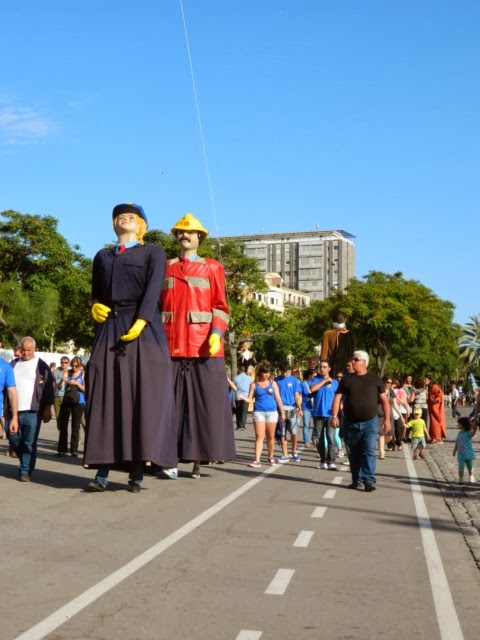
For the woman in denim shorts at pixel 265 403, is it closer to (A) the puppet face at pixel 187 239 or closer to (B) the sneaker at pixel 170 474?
(B) the sneaker at pixel 170 474

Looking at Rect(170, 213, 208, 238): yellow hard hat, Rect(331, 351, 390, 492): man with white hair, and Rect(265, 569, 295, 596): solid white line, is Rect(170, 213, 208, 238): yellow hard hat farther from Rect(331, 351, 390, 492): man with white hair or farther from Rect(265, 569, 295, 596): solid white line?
Rect(265, 569, 295, 596): solid white line

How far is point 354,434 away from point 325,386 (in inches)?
178

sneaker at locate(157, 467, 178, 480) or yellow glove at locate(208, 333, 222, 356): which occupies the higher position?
yellow glove at locate(208, 333, 222, 356)

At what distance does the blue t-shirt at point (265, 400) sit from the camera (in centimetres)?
1644

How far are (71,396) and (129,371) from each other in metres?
7.44

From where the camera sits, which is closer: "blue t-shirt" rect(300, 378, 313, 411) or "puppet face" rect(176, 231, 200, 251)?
"puppet face" rect(176, 231, 200, 251)

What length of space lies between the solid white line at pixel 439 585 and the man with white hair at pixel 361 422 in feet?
5.54

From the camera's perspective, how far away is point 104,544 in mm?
7543

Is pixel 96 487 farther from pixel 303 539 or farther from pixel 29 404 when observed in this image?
pixel 303 539

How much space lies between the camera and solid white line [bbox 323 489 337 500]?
38.0ft

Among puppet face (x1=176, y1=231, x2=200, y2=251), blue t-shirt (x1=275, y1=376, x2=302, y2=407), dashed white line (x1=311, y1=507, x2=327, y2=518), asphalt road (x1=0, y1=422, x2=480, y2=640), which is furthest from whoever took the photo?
blue t-shirt (x1=275, y1=376, x2=302, y2=407)

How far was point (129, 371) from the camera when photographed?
10.6 m

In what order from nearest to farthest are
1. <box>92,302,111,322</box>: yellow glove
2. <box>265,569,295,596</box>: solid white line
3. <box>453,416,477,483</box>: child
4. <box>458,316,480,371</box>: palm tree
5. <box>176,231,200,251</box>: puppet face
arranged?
<box>265,569,295,596</box>: solid white line
<box>92,302,111,322</box>: yellow glove
<box>176,231,200,251</box>: puppet face
<box>453,416,477,483</box>: child
<box>458,316,480,371</box>: palm tree

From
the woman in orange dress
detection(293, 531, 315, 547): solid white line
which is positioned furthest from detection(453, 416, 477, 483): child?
the woman in orange dress
